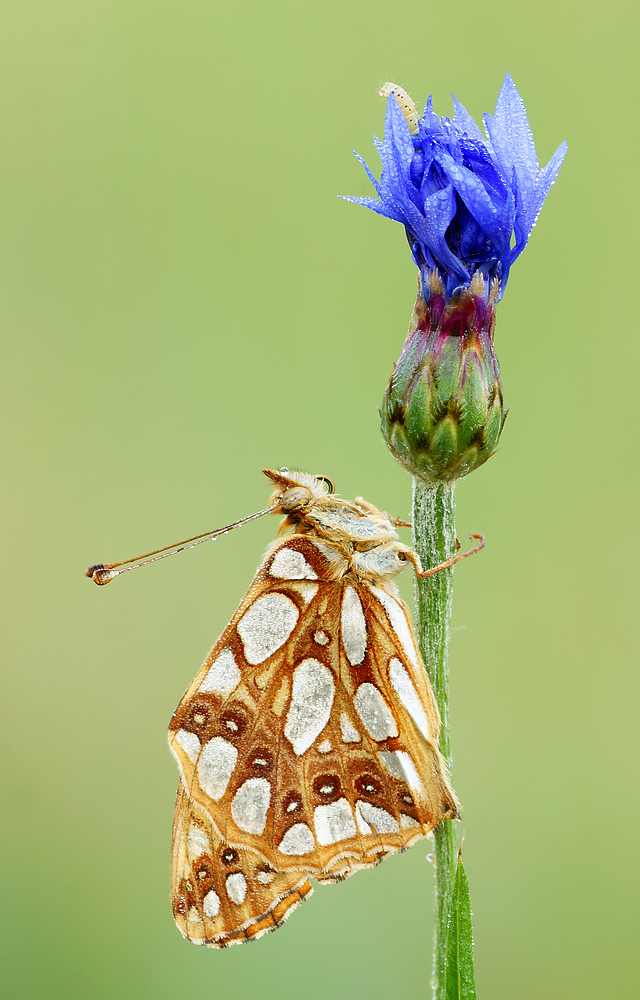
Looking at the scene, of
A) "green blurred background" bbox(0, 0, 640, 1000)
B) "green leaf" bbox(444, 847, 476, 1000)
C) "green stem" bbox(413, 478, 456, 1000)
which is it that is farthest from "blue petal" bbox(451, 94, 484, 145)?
"green blurred background" bbox(0, 0, 640, 1000)

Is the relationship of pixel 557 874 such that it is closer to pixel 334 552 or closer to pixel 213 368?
pixel 334 552

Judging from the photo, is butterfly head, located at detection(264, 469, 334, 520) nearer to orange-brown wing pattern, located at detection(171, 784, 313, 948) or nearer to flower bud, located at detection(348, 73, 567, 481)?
flower bud, located at detection(348, 73, 567, 481)

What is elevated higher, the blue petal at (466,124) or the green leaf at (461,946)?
the blue petal at (466,124)

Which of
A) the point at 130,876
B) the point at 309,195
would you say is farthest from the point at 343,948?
the point at 309,195

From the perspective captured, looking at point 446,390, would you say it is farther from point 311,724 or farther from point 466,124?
point 311,724

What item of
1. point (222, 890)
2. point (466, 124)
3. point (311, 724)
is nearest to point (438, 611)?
point (311, 724)

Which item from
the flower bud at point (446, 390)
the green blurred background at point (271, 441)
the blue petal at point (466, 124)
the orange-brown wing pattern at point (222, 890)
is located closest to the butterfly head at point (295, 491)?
the flower bud at point (446, 390)

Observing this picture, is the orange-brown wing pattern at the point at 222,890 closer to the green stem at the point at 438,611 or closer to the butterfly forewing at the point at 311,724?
the butterfly forewing at the point at 311,724
